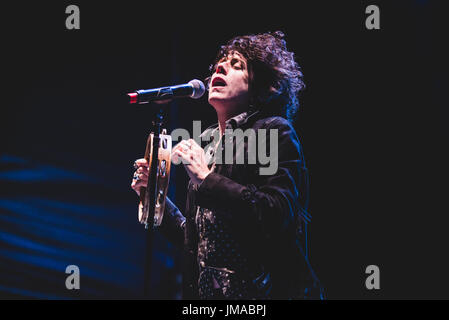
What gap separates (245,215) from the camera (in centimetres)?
143

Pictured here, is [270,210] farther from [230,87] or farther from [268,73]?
[268,73]

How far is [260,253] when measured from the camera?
5.01ft

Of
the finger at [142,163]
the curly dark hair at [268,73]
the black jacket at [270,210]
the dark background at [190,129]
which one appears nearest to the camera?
the black jacket at [270,210]

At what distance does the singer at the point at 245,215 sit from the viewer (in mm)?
1448

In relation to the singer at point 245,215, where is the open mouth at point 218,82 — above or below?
above

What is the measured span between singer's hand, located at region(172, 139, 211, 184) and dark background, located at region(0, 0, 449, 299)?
1207 millimetres

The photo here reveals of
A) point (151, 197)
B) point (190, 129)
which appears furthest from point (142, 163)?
point (190, 129)

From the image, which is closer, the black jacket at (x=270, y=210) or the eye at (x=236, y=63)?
the black jacket at (x=270, y=210)

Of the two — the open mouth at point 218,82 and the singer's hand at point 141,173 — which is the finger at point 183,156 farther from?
the open mouth at point 218,82

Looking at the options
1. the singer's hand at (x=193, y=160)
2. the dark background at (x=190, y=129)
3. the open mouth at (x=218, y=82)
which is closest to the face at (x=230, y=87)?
the open mouth at (x=218, y=82)

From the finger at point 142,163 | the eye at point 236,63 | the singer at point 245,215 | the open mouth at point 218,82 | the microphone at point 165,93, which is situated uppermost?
the eye at point 236,63
